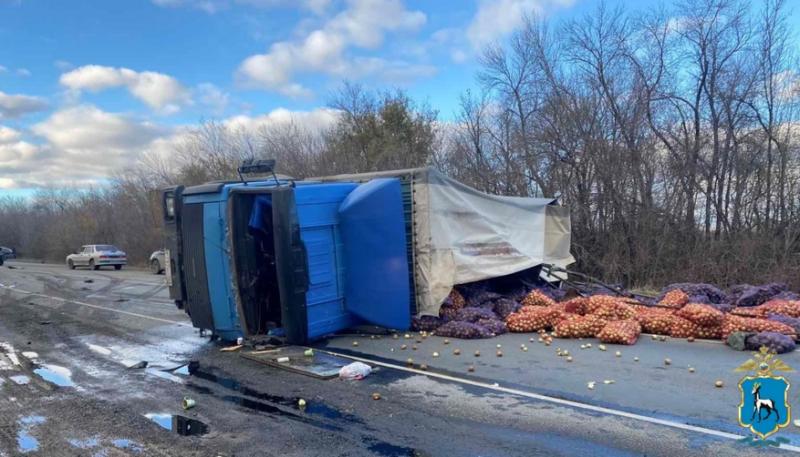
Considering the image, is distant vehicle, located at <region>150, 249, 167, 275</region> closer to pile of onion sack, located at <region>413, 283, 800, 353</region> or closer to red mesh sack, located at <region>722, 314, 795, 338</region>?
pile of onion sack, located at <region>413, 283, 800, 353</region>

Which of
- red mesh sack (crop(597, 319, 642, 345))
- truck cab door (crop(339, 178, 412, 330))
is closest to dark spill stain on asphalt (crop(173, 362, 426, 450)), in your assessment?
truck cab door (crop(339, 178, 412, 330))

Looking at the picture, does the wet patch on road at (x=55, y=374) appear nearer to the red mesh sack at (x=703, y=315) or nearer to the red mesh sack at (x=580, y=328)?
the red mesh sack at (x=580, y=328)

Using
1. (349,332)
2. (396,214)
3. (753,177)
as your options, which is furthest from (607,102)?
(349,332)

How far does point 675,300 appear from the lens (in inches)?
365

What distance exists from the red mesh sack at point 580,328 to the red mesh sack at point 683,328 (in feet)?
2.98

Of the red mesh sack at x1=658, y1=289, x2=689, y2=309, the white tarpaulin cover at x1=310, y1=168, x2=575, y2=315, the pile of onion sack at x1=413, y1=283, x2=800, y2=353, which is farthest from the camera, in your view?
the white tarpaulin cover at x1=310, y1=168, x2=575, y2=315

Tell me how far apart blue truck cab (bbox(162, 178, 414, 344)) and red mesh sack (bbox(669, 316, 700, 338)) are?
385 centimetres

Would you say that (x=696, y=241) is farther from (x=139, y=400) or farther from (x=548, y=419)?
(x=139, y=400)

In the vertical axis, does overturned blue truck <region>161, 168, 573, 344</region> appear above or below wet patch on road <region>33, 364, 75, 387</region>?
above

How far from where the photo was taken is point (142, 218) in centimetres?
4041

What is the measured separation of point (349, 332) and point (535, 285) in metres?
4.79

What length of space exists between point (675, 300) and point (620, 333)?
238 centimetres

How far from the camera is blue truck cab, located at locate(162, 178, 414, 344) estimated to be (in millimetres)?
7668

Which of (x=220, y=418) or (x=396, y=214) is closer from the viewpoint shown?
(x=220, y=418)
